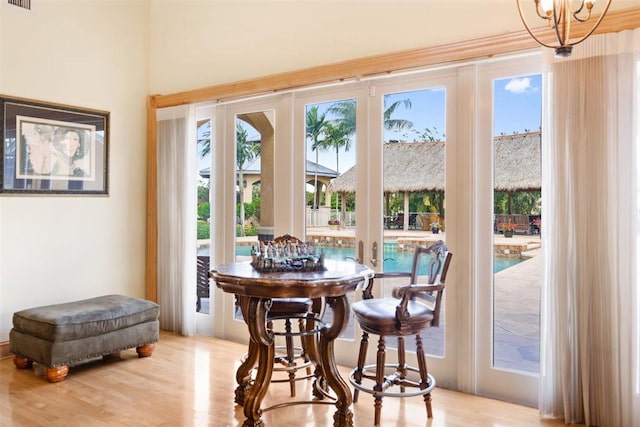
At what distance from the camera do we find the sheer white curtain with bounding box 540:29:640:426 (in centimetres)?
267

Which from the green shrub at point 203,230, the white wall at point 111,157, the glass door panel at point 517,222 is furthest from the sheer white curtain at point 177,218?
the glass door panel at point 517,222

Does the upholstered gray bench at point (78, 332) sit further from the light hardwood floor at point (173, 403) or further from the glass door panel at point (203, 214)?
the glass door panel at point (203, 214)

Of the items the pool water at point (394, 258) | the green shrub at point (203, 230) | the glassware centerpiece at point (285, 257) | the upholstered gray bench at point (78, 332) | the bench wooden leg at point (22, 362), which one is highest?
the green shrub at point (203, 230)

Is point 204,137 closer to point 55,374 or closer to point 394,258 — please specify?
point 394,258

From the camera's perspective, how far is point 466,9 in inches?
129

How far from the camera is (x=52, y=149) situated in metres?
4.28

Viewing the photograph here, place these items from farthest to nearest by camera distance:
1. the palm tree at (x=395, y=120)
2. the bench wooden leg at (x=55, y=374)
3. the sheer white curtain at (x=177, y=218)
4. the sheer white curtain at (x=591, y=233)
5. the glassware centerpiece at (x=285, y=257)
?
the sheer white curtain at (x=177, y=218) < the palm tree at (x=395, y=120) < the bench wooden leg at (x=55, y=374) < the glassware centerpiece at (x=285, y=257) < the sheer white curtain at (x=591, y=233)

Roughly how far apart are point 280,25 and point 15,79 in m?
2.31

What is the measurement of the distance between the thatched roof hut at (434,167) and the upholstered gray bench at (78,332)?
77.4 inches

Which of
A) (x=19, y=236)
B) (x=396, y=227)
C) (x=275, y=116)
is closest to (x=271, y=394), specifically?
(x=396, y=227)

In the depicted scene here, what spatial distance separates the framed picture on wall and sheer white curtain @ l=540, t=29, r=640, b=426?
3949 millimetres

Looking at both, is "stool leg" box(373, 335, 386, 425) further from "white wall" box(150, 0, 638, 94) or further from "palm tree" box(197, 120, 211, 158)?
"palm tree" box(197, 120, 211, 158)

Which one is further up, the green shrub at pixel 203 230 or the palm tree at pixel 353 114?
the palm tree at pixel 353 114

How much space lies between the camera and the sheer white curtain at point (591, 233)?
2666 millimetres
